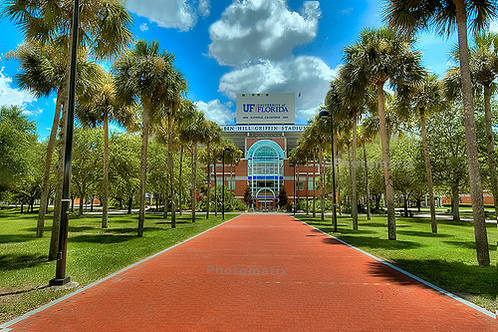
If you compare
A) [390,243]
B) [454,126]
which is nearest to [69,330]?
[390,243]

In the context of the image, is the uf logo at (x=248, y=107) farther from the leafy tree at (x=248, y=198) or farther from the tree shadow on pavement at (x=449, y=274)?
the tree shadow on pavement at (x=449, y=274)

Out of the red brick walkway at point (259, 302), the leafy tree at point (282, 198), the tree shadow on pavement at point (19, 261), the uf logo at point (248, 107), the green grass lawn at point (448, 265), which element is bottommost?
the green grass lawn at point (448, 265)

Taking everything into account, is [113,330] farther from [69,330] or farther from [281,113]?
[281,113]

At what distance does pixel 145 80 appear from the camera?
60.7 ft

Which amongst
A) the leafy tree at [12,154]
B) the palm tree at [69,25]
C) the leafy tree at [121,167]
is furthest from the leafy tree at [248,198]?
the palm tree at [69,25]

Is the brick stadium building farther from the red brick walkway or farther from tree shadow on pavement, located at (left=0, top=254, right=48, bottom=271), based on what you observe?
the red brick walkway

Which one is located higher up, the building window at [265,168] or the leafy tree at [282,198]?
the building window at [265,168]

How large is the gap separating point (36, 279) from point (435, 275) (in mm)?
9809

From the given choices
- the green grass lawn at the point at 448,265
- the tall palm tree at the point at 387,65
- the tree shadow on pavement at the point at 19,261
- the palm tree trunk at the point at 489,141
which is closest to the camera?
the green grass lawn at the point at 448,265

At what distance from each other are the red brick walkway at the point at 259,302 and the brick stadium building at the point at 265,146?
232ft

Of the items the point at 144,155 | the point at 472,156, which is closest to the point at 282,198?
the point at 144,155

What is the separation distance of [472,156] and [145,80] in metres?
15.6

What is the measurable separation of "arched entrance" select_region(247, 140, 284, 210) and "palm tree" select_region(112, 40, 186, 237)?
6260 centimetres

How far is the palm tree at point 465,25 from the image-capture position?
1002 centimetres
